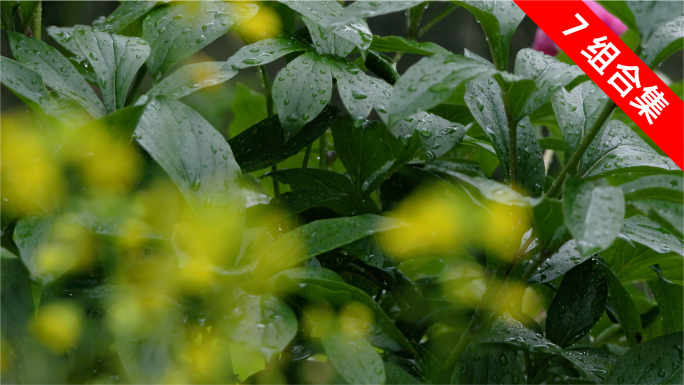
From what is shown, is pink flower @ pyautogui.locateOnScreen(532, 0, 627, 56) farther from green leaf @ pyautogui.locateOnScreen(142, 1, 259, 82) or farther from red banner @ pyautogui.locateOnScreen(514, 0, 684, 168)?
green leaf @ pyautogui.locateOnScreen(142, 1, 259, 82)

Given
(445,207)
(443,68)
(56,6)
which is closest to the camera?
(443,68)

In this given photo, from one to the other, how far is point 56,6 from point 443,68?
0.63 m

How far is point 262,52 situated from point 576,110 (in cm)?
23

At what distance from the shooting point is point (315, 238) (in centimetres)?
29

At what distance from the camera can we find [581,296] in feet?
1.31

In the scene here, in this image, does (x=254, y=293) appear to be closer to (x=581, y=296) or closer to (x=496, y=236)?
(x=496, y=236)

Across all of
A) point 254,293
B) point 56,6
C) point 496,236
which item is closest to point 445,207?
point 496,236

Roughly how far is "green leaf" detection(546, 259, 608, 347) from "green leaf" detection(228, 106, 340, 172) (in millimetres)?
234

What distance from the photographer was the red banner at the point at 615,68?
0.31m

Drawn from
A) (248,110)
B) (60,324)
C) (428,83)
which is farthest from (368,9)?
(248,110)

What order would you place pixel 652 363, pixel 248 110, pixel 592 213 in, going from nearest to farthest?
pixel 592 213
pixel 652 363
pixel 248 110

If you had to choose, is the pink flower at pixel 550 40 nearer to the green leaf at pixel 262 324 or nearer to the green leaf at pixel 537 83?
the green leaf at pixel 537 83

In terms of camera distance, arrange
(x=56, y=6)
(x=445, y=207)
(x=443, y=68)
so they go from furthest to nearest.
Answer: (x=56, y=6), (x=445, y=207), (x=443, y=68)

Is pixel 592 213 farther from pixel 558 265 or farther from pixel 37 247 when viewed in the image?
pixel 37 247
